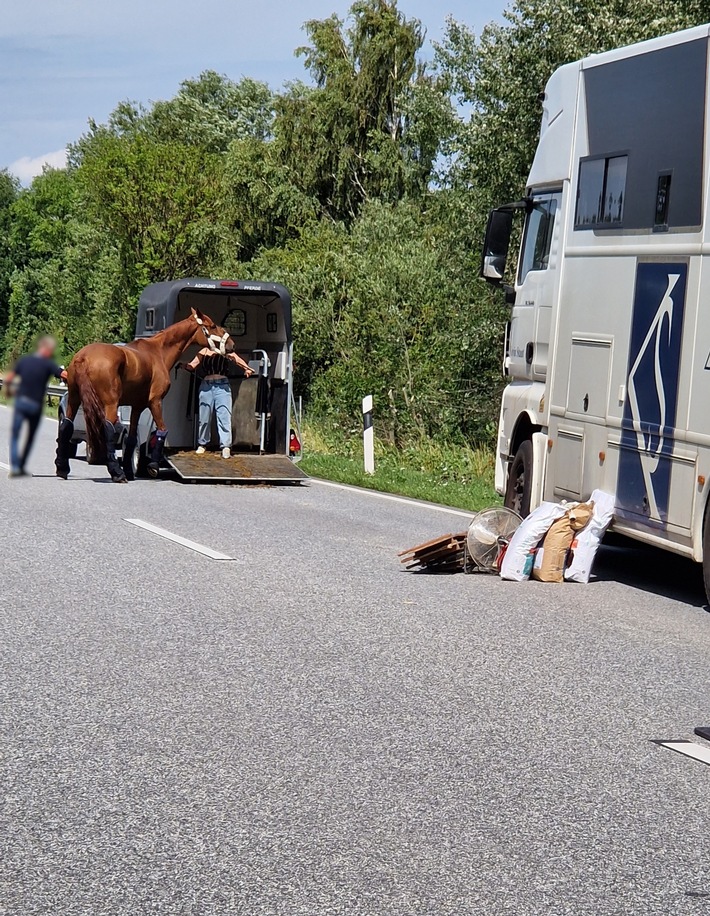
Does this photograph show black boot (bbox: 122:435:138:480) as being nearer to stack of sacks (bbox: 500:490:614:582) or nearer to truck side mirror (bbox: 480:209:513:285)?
stack of sacks (bbox: 500:490:614:582)

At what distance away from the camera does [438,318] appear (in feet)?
52.9

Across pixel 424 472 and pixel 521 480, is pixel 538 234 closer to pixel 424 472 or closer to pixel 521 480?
pixel 521 480

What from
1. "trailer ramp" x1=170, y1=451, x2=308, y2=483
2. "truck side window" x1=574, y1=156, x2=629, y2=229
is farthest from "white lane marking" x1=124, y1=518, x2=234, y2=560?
"truck side window" x1=574, y1=156, x2=629, y2=229

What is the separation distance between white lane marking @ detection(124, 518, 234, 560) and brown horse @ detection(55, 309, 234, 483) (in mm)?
11147

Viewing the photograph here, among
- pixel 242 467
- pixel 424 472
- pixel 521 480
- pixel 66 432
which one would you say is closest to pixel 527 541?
pixel 521 480

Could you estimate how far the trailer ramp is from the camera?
18.8 m

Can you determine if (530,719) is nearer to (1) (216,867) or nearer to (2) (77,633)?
(1) (216,867)

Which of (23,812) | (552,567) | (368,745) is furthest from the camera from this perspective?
(552,567)

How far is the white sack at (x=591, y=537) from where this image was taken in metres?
10.6

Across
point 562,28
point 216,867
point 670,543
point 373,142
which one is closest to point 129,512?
point 670,543

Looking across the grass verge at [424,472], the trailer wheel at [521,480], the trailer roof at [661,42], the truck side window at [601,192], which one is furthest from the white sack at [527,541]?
the grass verge at [424,472]

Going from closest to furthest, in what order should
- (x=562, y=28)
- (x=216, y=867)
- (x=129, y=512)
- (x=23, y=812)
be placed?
(x=216, y=867)
(x=23, y=812)
(x=129, y=512)
(x=562, y=28)

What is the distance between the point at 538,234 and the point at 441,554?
3142mm

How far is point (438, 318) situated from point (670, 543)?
6.89m
